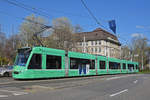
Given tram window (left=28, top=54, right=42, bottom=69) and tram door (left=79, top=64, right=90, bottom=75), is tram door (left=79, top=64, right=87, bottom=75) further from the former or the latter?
tram window (left=28, top=54, right=42, bottom=69)

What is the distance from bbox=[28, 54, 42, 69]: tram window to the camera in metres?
18.5

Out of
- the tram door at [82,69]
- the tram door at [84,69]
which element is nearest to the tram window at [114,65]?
the tram door at [84,69]

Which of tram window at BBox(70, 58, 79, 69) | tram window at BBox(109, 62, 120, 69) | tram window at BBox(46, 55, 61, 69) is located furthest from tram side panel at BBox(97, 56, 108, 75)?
tram window at BBox(46, 55, 61, 69)

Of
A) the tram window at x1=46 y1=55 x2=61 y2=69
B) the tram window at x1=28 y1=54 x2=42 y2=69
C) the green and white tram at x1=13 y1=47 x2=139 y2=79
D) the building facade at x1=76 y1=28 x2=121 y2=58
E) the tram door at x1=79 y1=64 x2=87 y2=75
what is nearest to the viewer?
the green and white tram at x1=13 y1=47 x2=139 y2=79

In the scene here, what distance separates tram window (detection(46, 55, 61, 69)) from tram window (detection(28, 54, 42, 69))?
113 centimetres

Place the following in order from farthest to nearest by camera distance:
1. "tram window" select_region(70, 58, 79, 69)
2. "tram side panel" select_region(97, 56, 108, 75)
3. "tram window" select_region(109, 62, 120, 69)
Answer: "tram window" select_region(109, 62, 120, 69) → "tram side panel" select_region(97, 56, 108, 75) → "tram window" select_region(70, 58, 79, 69)

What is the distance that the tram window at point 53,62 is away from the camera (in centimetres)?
2035

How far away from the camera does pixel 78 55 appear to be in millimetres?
25609

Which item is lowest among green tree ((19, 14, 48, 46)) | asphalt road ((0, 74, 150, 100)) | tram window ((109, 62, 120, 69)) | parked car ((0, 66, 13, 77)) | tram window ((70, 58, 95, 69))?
asphalt road ((0, 74, 150, 100))

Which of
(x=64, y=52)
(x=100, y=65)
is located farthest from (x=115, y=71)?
(x=64, y=52)

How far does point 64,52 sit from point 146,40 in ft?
210

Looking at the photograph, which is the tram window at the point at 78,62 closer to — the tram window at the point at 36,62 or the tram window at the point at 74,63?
the tram window at the point at 74,63

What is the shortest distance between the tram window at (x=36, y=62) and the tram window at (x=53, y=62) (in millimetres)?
1129

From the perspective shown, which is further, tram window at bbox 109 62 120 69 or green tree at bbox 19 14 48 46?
green tree at bbox 19 14 48 46
